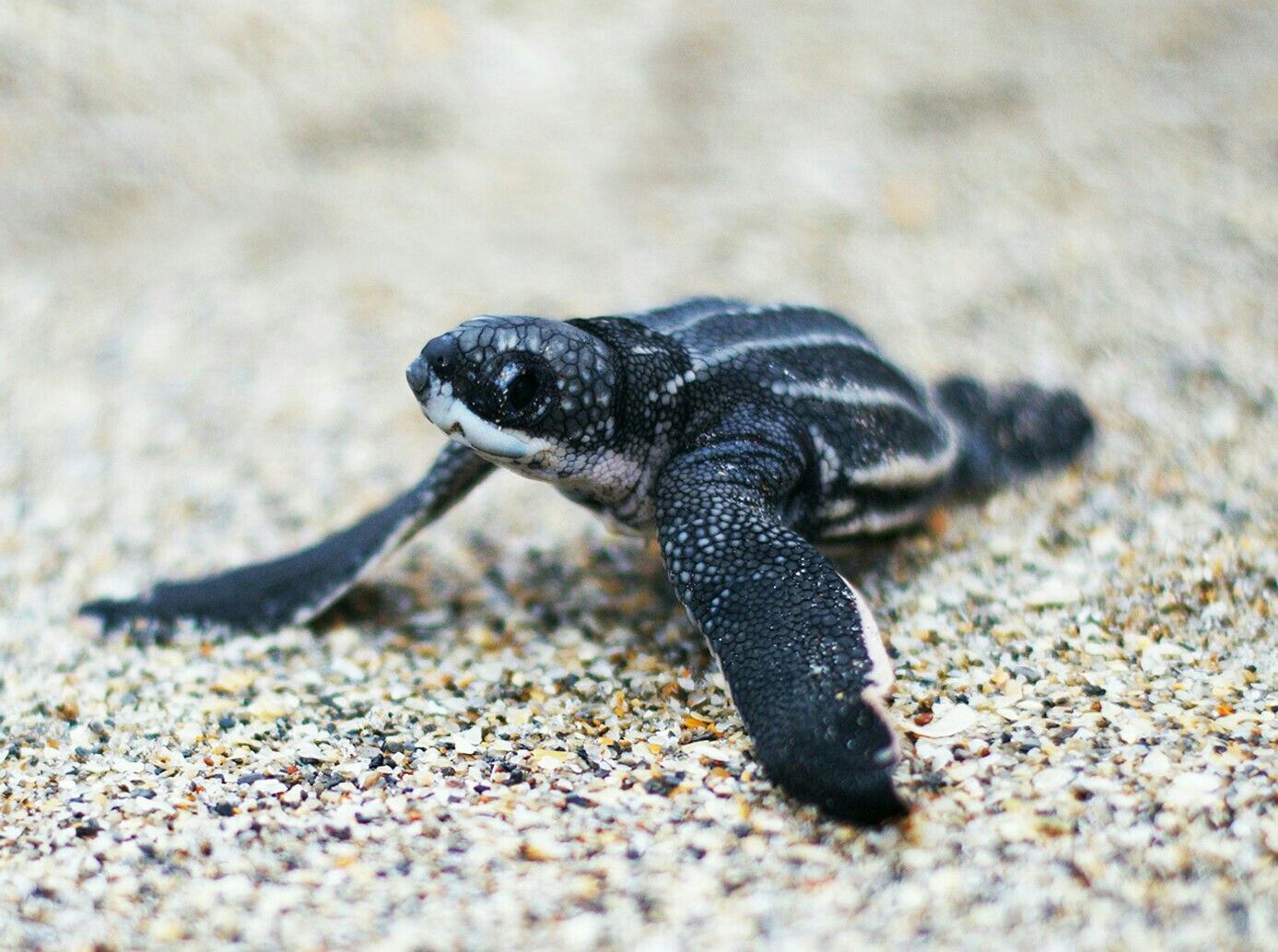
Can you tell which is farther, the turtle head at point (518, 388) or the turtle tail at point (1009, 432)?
the turtle tail at point (1009, 432)

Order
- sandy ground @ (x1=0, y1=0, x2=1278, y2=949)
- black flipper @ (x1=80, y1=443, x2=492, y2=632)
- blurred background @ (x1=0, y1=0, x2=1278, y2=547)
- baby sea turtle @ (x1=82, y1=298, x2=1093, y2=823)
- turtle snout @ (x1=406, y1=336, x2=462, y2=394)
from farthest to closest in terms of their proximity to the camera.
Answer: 1. blurred background @ (x1=0, y1=0, x2=1278, y2=547)
2. black flipper @ (x1=80, y1=443, x2=492, y2=632)
3. turtle snout @ (x1=406, y1=336, x2=462, y2=394)
4. baby sea turtle @ (x1=82, y1=298, x2=1093, y2=823)
5. sandy ground @ (x1=0, y1=0, x2=1278, y2=949)

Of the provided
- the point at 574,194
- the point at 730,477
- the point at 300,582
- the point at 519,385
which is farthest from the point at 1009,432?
the point at 574,194

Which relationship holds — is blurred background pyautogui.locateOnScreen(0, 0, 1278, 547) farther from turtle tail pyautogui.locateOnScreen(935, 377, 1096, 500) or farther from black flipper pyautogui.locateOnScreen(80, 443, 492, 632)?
black flipper pyautogui.locateOnScreen(80, 443, 492, 632)

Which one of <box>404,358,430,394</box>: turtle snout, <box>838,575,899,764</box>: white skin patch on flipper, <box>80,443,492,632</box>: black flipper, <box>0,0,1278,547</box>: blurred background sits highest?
<box>0,0,1278,547</box>: blurred background

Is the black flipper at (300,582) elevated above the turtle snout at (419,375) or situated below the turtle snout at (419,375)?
below

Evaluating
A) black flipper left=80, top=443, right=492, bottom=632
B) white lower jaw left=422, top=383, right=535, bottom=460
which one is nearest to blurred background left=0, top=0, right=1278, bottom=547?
black flipper left=80, top=443, right=492, bottom=632

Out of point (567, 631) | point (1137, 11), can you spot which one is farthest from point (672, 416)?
point (1137, 11)

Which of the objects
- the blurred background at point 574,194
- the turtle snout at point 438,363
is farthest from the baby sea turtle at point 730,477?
the blurred background at point 574,194

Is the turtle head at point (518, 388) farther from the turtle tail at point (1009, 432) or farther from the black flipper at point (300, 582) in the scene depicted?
the turtle tail at point (1009, 432)
